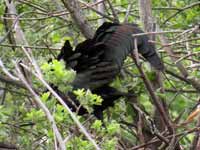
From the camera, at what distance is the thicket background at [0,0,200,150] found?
173 cm

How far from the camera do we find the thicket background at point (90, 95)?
1.73 metres

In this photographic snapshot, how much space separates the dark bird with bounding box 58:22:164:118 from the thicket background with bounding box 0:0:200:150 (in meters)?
0.11

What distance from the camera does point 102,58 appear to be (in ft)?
7.64

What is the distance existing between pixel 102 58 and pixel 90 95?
656 mm

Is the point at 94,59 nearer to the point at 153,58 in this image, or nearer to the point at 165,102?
the point at 153,58

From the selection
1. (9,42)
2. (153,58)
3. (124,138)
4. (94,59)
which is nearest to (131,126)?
(124,138)

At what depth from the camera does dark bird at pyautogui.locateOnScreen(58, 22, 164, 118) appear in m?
2.28

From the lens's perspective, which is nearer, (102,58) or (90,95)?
(90,95)

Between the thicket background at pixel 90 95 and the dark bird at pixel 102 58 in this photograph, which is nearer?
the thicket background at pixel 90 95

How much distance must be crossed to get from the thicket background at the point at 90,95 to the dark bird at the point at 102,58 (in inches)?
4.4

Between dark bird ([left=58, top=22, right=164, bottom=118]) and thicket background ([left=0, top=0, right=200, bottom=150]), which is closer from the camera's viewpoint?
thicket background ([left=0, top=0, right=200, bottom=150])

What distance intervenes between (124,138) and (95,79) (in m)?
0.62

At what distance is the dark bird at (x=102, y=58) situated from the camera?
89.7 inches

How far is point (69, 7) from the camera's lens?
2447 mm
